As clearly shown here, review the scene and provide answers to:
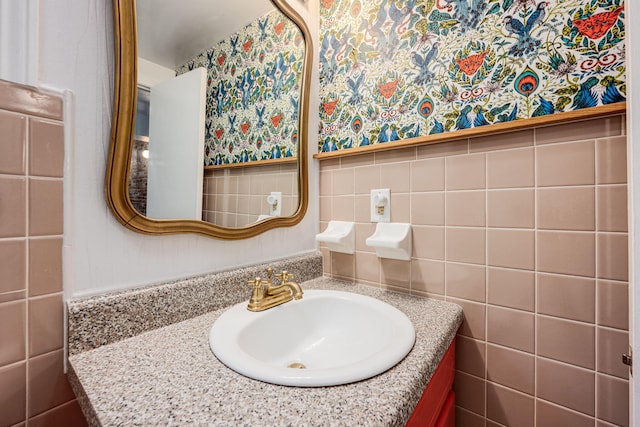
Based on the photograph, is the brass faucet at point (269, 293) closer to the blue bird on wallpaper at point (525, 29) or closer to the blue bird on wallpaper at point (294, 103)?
the blue bird on wallpaper at point (294, 103)

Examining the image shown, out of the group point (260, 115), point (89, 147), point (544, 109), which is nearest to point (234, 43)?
point (260, 115)

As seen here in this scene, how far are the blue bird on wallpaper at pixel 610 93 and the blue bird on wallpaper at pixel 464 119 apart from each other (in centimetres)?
28

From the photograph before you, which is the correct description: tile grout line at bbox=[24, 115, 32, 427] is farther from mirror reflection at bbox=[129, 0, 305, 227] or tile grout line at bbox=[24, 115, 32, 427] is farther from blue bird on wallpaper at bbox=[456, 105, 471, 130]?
blue bird on wallpaper at bbox=[456, 105, 471, 130]

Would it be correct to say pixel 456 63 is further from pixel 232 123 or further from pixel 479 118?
pixel 232 123

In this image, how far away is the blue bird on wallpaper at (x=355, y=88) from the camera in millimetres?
1022

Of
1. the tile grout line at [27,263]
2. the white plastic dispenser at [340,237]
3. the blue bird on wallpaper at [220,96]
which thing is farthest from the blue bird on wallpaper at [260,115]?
the tile grout line at [27,263]

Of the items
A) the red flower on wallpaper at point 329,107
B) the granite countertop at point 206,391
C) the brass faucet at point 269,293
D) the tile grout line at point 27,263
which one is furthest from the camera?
the red flower on wallpaper at point 329,107

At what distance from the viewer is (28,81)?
1.64 ft

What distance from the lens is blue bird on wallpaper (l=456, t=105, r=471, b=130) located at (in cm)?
80

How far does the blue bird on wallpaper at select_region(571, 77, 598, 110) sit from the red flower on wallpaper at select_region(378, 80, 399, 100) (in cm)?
48

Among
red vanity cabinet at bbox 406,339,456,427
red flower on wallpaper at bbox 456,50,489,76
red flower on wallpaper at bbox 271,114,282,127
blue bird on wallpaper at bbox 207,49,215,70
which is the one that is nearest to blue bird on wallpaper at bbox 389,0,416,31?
red flower on wallpaper at bbox 456,50,489,76

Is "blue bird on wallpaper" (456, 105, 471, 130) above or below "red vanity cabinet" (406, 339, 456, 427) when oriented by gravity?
above

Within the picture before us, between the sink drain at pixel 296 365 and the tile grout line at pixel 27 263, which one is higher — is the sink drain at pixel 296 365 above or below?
below

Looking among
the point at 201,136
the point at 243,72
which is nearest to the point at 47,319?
the point at 201,136
